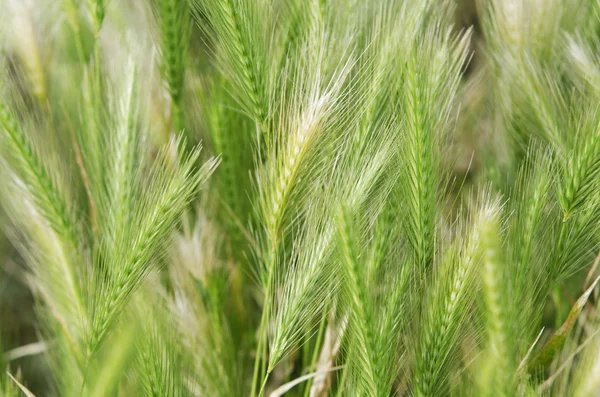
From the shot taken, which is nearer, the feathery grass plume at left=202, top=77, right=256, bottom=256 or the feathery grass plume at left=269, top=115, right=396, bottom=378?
the feathery grass plume at left=269, top=115, right=396, bottom=378

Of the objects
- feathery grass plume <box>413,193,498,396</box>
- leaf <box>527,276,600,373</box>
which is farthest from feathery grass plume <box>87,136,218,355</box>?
leaf <box>527,276,600,373</box>

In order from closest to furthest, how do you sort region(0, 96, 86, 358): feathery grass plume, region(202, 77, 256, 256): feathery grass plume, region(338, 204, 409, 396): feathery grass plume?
region(338, 204, 409, 396): feathery grass plume < region(0, 96, 86, 358): feathery grass plume < region(202, 77, 256, 256): feathery grass plume

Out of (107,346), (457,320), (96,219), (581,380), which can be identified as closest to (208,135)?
(96,219)

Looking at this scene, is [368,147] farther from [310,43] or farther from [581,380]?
[581,380]

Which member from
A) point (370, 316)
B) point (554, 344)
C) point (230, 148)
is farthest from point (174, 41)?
point (554, 344)

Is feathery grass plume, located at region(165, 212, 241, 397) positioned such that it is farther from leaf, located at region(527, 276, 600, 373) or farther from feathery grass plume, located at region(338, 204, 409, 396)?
leaf, located at region(527, 276, 600, 373)

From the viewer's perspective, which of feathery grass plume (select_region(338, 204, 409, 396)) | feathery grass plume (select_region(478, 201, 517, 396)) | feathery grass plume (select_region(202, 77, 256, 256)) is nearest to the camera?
feathery grass plume (select_region(478, 201, 517, 396))

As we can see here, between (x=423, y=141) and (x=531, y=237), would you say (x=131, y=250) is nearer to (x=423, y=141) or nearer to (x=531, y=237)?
(x=423, y=141)
